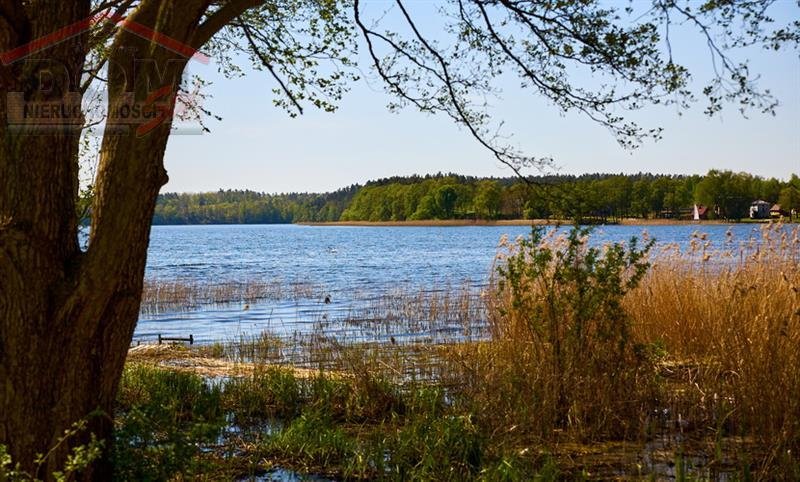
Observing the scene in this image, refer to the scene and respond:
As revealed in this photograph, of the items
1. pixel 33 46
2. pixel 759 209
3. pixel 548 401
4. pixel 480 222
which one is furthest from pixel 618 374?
pixel 480 222

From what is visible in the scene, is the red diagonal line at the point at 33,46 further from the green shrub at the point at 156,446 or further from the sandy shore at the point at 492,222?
the sandy shore at the point at 492,222

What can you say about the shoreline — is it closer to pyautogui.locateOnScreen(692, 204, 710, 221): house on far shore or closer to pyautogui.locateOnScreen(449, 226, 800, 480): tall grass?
pyautogui.locateOnScreen(692, 204, 710, 221): house on far shore

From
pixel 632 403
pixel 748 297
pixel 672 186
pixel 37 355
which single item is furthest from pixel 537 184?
pixel 672 186

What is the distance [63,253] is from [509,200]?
159 inches

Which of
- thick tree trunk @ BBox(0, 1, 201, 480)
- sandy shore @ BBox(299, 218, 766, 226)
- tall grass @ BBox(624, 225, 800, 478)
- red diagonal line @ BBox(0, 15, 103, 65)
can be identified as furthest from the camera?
sandy shore @ BBox(299, 218, 766, 226)

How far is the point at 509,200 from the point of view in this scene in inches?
286

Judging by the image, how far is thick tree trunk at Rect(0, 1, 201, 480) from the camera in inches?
170

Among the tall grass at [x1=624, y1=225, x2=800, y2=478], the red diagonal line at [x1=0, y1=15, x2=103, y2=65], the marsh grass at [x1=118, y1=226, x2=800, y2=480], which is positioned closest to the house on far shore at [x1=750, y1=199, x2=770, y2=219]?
the tall grass at [x1=624, y1=225, x2=800, y2=478]

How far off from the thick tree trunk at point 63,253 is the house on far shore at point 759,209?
3158 inches

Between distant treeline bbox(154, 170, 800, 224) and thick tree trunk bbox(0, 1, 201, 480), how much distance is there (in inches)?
119

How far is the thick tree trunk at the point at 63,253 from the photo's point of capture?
4309 millimetres

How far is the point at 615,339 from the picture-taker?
684cm

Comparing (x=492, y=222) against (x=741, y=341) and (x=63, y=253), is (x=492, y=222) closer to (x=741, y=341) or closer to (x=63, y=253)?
(x=741, y=341)

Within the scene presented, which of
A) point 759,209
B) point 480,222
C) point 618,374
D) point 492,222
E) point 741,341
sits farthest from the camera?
point 480,222
